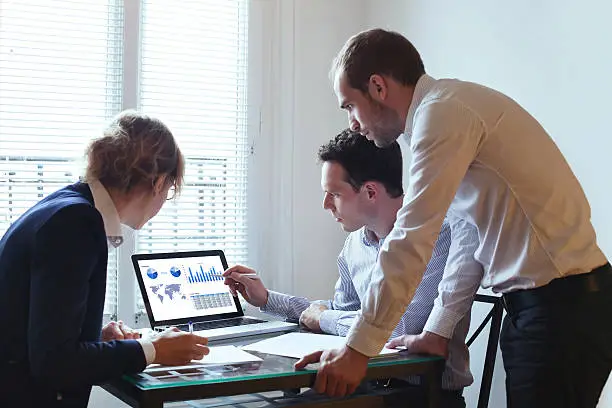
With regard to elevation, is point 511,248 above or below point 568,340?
above

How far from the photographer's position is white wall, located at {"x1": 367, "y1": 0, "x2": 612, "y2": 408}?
81.4 inches

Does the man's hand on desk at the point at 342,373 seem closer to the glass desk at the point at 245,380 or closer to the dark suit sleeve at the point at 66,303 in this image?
the glass desk at the point at 245,380

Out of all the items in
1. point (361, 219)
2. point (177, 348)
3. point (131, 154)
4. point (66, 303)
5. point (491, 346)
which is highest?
point (131, 154)

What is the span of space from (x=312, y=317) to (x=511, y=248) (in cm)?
76

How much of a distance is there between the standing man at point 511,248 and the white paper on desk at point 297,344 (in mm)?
204

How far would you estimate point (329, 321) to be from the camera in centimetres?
201

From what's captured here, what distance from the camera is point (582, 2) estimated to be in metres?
2.12

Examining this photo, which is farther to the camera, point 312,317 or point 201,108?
point 201,108

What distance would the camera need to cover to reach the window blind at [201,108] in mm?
2934

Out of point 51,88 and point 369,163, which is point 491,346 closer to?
point 369,163

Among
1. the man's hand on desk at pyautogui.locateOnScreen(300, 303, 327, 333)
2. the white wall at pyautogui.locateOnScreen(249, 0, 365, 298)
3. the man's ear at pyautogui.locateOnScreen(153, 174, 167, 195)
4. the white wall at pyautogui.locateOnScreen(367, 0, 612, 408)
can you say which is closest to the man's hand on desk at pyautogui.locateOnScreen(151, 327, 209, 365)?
the man's ear at pyautogui.locateOnScreen(153, 174, 167, 195)

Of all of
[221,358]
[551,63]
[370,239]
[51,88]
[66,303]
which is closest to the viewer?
[66,303]

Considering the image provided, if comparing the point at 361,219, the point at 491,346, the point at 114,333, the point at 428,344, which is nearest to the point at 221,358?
the point at 114,333

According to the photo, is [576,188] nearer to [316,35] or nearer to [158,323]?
[158,323]
